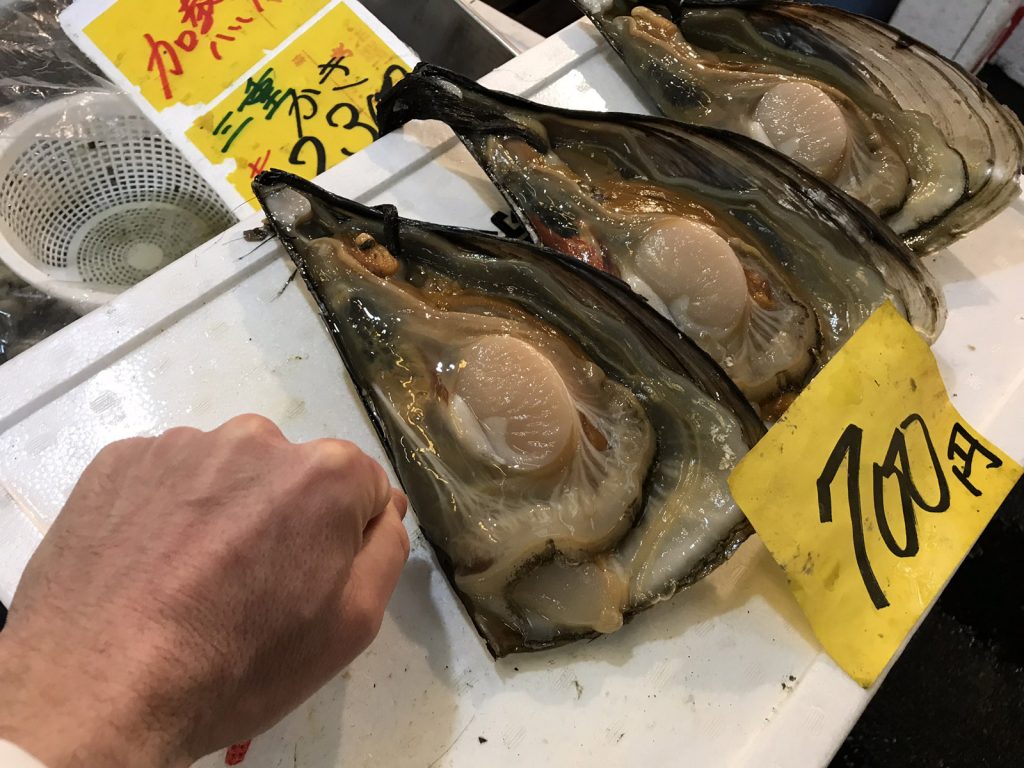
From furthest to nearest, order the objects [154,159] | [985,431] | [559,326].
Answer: [154,159] → [985,431] → [559,326]

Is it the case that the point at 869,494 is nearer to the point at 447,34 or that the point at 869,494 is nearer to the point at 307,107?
the point at 307,107

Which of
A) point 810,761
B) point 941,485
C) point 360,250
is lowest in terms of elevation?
point 810,761

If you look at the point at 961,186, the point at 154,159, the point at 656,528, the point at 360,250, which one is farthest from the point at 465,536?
the point at 154,159

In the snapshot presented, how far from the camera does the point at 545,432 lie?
39.2 inches

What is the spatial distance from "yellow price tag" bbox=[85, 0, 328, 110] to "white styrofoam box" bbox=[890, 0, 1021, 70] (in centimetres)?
192

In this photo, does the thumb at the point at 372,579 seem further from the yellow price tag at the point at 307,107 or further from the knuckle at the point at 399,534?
the yellow price tag at the point at 307,107

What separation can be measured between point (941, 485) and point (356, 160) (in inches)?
46.4

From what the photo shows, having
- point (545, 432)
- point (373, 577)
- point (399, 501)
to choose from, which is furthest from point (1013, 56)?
point (373, 577)

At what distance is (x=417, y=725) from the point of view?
103 centimetres

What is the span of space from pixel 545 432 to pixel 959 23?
88.4 inches

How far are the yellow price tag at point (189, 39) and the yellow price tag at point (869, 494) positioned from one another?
1328 mm

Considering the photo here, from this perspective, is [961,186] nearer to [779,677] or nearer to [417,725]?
A: [779,677]

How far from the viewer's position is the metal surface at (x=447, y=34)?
75.2 inches

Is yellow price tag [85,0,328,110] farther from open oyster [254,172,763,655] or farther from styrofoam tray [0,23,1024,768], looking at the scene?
open oyster [254,172,763,655]
